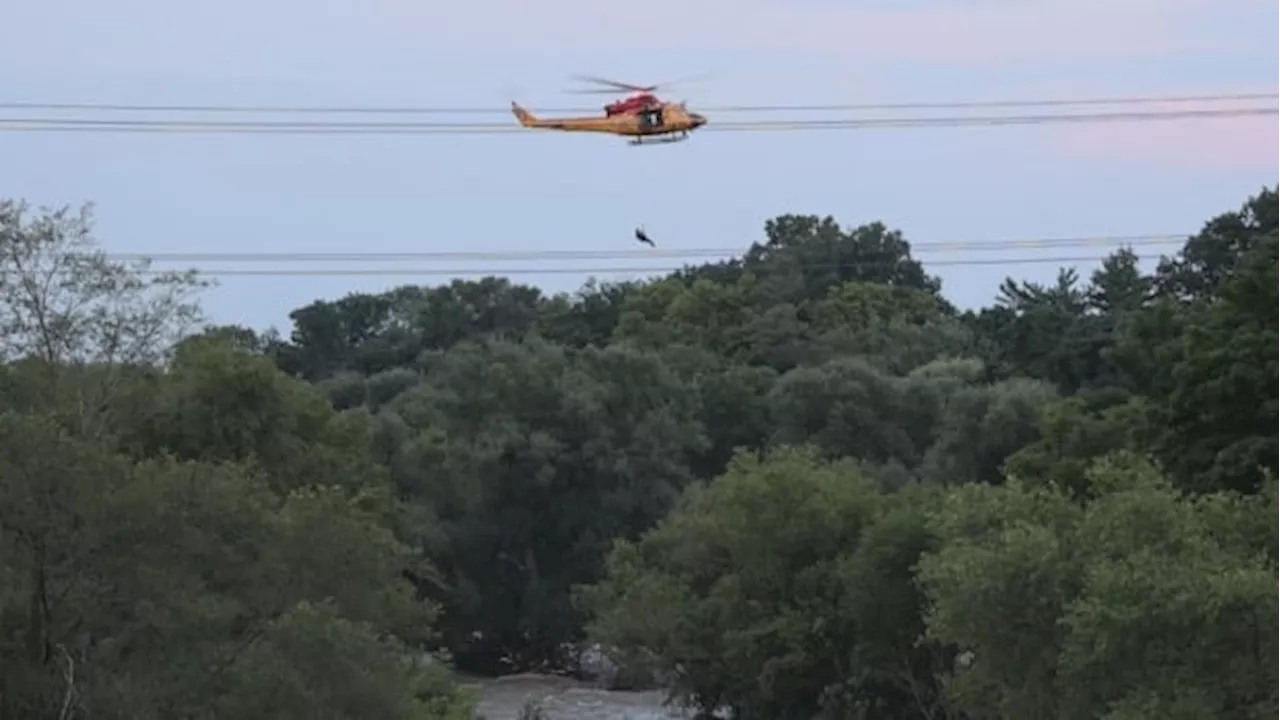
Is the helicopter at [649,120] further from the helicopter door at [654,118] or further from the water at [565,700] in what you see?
the water at [565,700]

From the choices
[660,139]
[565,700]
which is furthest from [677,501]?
[660,139]

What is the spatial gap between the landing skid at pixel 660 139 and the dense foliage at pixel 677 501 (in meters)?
6.79

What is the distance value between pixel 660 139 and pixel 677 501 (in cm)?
3250

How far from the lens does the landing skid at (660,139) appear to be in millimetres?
32875

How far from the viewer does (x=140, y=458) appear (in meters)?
31.9

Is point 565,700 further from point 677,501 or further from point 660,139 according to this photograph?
point 660,139

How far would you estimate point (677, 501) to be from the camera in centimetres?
6462

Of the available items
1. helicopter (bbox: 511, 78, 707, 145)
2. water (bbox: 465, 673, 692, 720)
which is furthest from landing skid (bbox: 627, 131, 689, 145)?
water (bbox: 465, 673, 692, 720)

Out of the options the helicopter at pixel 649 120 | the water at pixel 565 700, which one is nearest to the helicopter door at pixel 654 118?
the helicopter at pixel 649 120

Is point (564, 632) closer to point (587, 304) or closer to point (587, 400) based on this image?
point (587, 400)

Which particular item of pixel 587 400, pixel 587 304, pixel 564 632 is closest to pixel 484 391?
Answer: pixel 587 400

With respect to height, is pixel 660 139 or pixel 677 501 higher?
pixel 660 139

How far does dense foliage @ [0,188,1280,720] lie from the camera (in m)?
25.8

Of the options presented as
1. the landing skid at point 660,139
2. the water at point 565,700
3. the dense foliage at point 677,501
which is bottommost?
the water at point 565,700
